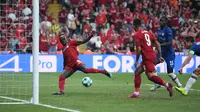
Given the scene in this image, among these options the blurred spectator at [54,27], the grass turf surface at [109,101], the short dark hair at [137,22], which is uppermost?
the blurred spectator at [54,27]

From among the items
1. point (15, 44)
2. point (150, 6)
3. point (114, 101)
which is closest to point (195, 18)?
point (150, 6)

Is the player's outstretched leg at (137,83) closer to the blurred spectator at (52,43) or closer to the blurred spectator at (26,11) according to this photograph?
the blurred spectator at (26,11)

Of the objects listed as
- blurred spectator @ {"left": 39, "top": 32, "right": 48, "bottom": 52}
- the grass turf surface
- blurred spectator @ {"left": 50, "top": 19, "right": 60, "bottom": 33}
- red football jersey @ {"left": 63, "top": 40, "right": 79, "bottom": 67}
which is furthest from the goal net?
blurred spectator @ {"left": 50, "top": 19, "right": 60, "bottom": 33}

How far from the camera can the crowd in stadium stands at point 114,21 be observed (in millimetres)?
29609

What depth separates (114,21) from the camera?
105 ft

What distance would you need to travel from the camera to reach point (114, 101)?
45.1 ft

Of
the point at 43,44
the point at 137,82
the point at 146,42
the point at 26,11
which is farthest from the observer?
the point at 43,44

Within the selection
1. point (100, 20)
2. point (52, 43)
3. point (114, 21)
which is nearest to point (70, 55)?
point (52, 43)

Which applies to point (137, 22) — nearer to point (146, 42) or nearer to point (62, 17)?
point (146, 42)

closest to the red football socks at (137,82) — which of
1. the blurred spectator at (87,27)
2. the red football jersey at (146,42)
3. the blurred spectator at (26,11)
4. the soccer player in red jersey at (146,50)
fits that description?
the soccer player in red jersey at (146,50)

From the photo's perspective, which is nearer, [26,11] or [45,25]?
[26,11]

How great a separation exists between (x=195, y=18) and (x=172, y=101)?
20563 mm

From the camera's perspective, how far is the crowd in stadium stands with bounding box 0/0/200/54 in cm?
2961

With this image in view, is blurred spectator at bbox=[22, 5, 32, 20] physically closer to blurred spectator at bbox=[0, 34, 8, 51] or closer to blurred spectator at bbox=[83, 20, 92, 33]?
blurred spectator at bbox=[0, 34, 8, 51]
